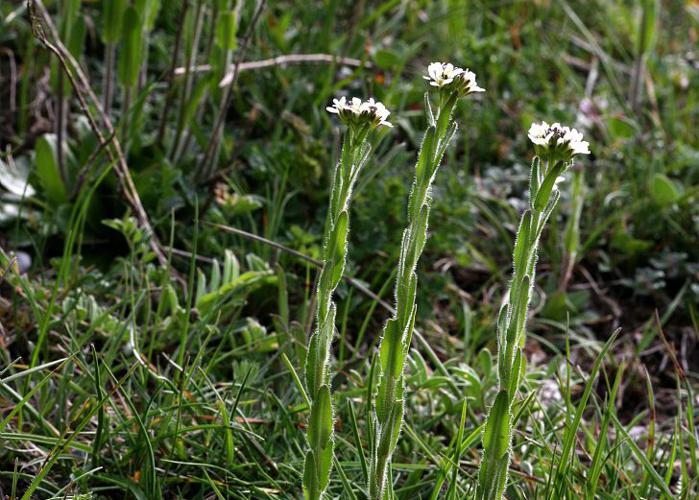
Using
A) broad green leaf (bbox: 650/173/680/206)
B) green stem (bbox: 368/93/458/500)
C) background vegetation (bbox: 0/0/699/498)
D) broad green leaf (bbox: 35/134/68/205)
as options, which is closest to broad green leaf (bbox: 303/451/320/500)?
green stem (bbox: 368/93/458/500)

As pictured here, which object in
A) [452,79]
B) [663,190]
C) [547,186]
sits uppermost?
[452,79]

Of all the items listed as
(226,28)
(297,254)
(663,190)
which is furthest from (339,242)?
(663,190)

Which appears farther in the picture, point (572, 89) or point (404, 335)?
point (572, 89)

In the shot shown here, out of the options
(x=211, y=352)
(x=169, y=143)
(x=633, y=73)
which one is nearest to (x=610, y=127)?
(x=633, y=73)

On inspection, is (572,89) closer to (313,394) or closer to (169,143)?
(169,143)

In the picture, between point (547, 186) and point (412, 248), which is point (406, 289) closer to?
point (412, 248)
